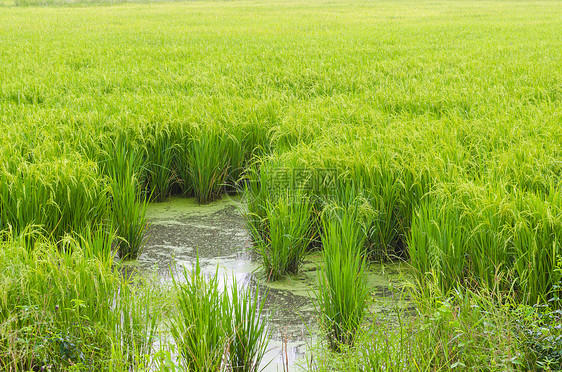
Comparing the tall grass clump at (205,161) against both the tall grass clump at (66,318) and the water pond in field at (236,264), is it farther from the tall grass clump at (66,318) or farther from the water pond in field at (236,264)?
the tall grass clump at (66,318)

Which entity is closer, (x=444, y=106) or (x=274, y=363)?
(x=274, y=363)

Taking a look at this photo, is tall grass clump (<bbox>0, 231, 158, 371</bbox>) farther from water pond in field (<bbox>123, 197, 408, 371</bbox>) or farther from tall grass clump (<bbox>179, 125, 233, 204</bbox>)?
tall grass clump (<bbox>179, 125, 233, 204</bbox>)

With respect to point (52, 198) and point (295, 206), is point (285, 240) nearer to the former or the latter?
point (295, 206)

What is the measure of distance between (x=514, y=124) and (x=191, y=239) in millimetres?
2919

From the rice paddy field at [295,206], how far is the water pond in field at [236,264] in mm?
93

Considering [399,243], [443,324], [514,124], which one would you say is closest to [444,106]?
[514,124]

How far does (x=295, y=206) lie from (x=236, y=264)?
0.55m

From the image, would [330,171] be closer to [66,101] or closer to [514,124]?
[514,124]

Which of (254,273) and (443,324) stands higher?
(443,324)

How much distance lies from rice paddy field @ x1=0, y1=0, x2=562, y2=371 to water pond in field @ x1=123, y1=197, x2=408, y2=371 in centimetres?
9

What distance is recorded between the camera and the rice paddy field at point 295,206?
2225 mm

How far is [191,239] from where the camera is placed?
393 cm

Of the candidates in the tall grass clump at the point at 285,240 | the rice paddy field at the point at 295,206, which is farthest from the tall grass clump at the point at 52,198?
the tall grass clump at the point at 285,240

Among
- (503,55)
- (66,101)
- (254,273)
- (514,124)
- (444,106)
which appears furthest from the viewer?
(503,55)
